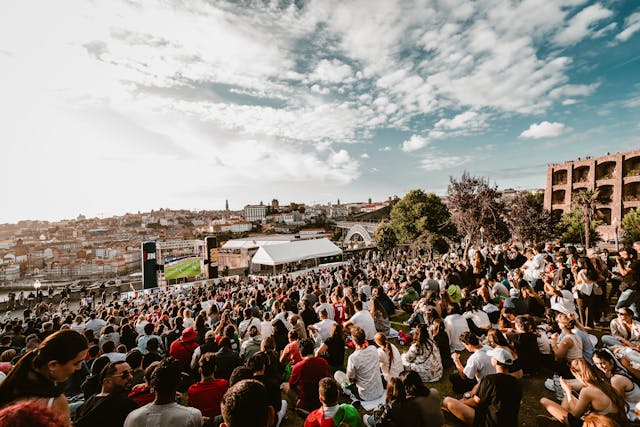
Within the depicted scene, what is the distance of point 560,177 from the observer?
45562 millimetres

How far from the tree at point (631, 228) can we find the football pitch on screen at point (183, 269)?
47492mm

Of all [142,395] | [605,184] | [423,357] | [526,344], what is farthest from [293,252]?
[605,184]

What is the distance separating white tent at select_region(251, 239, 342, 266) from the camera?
2689 cm

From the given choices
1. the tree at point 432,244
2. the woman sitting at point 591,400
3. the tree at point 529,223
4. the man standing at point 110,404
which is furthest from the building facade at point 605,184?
the man standing at point 110,404

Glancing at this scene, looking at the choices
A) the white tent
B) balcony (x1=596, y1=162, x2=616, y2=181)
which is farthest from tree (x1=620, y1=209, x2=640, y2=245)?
the white tent

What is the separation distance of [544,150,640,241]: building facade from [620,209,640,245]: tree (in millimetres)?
908

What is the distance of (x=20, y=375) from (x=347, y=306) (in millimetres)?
5982

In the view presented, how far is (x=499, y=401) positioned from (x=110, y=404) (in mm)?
3939

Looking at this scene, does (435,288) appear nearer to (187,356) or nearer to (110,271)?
(187,356)

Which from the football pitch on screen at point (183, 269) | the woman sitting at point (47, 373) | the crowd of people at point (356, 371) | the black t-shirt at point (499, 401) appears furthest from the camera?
the football pitch on screen at point (183, 269)

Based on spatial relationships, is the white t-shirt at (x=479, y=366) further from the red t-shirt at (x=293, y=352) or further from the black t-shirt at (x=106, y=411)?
the black t-shirt at (x=106, y=411)

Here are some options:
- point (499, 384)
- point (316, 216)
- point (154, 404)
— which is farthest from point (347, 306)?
point (316, 216)

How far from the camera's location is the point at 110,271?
321 ft

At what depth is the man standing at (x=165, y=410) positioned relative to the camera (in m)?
2.30
